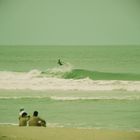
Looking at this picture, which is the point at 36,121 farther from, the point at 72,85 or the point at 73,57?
the point at 73,57

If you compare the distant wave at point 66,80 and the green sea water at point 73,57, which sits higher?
the green sea water at point 73,57

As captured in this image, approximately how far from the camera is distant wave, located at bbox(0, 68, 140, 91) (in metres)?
5.27

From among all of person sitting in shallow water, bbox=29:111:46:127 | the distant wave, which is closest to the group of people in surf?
person sitting in shallow water, bbox=29:111:46:127

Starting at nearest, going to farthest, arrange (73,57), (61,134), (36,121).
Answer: (61,134)
(36,121)
(73,57)

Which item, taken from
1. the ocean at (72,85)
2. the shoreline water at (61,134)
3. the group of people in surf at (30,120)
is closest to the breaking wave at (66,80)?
the ocean at (72,85)

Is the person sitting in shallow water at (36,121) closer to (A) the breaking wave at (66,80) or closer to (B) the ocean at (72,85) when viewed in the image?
(B) the ocean at (72,85)

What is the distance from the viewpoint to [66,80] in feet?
17.5

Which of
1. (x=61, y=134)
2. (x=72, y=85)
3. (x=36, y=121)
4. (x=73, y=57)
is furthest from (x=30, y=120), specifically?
(x=73, y=57)

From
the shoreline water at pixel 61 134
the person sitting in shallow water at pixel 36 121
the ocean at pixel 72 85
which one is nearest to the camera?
the shoreline water at pixel 61 134

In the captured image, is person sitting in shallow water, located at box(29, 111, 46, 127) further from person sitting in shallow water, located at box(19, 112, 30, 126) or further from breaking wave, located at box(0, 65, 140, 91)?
breaking wave, located at box(0, 65, 140, 91)

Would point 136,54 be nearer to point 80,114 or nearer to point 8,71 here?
point 80,114

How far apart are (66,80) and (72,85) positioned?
0.36 feet

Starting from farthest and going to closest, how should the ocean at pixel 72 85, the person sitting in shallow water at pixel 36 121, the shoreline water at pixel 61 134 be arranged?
the ocean at pixel 72 85
the person sitting in shallow water at pixel 36 121
the shoreline water at pixel 61 134

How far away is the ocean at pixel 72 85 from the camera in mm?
5180
